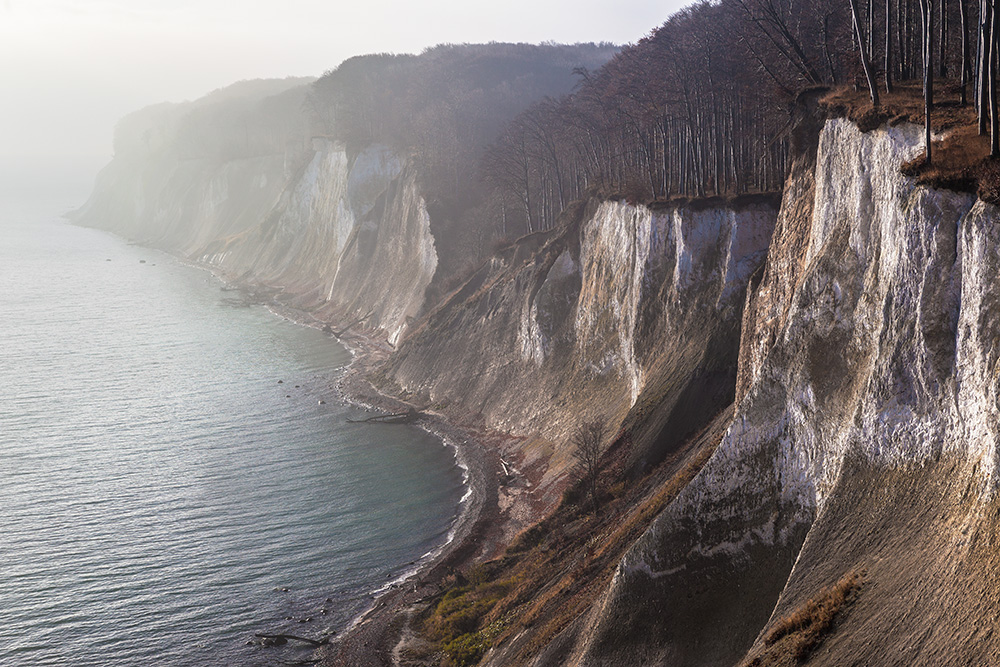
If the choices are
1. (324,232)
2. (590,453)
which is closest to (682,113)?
(590,453)

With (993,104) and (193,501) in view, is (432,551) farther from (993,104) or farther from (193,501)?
(993,104)

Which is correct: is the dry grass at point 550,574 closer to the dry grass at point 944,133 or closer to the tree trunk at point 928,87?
the dry grass at point 944,133

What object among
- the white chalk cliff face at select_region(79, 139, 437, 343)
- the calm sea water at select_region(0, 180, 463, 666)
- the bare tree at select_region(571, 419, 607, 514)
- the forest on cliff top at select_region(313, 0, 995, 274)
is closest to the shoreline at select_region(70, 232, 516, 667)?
the calm sea water at select_region(0, 180, 463, 666)

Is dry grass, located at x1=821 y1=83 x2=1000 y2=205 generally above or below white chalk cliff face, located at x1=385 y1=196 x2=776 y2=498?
above

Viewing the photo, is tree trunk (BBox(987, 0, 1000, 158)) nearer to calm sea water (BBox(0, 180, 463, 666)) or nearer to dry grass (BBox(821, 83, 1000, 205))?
dry grass (BBox(821, 83, 1000, 205))

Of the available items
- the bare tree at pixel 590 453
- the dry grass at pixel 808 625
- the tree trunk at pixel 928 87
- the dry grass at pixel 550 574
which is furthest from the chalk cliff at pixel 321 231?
the dry grass at pixel 808 625

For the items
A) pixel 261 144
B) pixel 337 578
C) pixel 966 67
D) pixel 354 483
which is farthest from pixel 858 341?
pixel 261 144

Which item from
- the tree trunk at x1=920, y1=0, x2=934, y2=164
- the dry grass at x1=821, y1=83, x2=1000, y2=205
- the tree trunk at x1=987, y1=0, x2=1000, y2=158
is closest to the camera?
the dry grass at x1=821, y1=83, x2=1000, y2=205

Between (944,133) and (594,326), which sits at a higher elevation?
(944,133)
